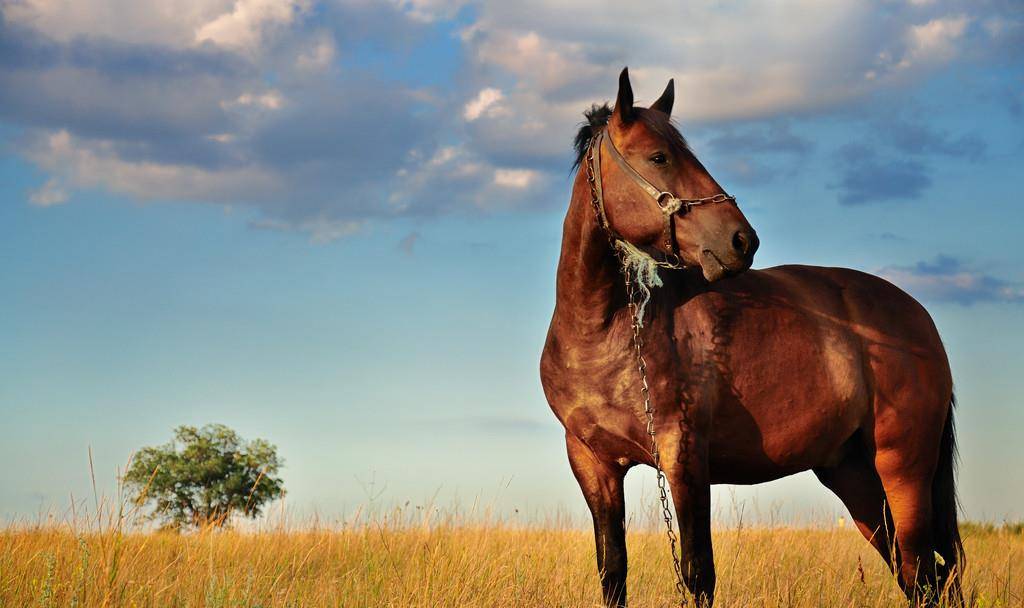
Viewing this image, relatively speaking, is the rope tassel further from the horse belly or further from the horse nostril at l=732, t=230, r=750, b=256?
the horse belly

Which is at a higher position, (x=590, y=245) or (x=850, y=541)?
(x=590, y=245)

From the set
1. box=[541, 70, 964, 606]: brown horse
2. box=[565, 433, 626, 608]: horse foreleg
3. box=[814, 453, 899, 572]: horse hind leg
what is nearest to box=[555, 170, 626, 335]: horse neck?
box=[541, 70, 964, 606]: brown horse

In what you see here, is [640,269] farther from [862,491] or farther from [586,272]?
[862,491]

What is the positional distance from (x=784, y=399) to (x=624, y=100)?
248cm

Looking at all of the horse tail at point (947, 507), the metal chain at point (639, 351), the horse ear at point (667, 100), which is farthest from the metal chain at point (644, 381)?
the horse tail at point (947, 507)

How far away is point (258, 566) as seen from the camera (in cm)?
858

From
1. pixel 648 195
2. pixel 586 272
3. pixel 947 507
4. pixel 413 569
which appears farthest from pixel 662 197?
pixel 413 569

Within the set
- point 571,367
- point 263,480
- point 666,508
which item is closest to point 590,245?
point 571,367

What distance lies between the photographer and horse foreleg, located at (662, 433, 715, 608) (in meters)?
5.43

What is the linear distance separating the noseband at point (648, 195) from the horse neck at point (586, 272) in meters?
0.07

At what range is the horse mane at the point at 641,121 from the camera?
538 centimetres

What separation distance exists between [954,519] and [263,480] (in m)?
24.9

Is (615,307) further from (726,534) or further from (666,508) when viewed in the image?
(726,534)

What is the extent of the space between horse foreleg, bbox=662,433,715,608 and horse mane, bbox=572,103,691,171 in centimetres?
186
